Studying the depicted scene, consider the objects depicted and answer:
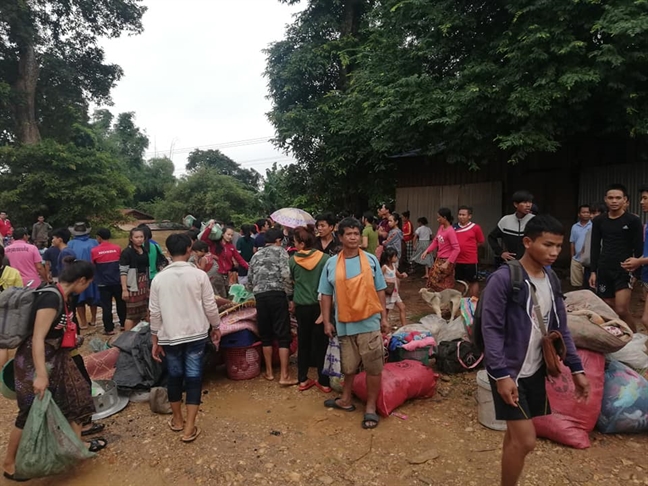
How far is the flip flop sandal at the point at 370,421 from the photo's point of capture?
3.51 meters

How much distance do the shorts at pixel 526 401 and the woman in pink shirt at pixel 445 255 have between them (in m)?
3.42

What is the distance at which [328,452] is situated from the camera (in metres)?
3.23

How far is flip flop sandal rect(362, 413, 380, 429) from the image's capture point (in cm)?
351

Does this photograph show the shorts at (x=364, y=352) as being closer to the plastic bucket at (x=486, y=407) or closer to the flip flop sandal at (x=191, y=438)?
the plastic bucket at (x=486, y=407)

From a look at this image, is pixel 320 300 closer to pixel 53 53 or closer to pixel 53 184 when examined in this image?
pixel 53 184

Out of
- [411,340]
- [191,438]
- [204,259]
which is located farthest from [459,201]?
[191,438]

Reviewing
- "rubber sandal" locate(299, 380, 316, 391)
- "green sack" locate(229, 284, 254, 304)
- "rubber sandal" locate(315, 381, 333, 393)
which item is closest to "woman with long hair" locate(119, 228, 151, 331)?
"green sack" locate(229, 284, 254, 304)

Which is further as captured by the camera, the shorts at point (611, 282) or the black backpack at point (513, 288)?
the shorts at point (611, 282)

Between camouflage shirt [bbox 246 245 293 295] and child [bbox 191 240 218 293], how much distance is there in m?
0.99

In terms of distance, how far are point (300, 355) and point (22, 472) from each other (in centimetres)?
248

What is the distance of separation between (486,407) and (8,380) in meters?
3.64

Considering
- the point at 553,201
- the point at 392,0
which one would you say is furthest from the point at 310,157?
the point at 553,201

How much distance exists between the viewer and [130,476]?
299cm

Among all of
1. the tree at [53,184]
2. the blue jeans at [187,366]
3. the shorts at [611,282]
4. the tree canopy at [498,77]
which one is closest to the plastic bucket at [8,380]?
the blue jeans at [187,366]
